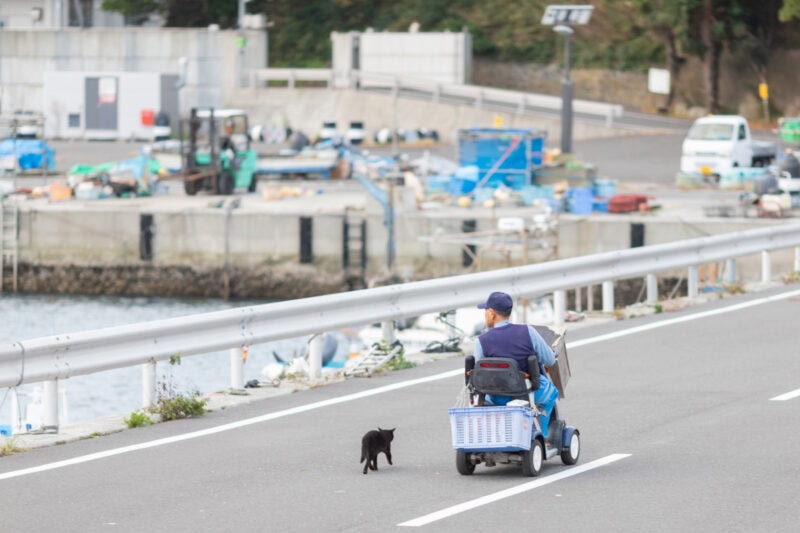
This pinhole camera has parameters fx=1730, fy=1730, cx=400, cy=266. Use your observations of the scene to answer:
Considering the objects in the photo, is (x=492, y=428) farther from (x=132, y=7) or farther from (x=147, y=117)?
(x=132, y=7)

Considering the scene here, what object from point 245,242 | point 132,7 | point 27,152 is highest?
point 132,7

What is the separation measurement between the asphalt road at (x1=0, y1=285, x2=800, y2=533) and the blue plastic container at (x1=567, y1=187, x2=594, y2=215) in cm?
2437

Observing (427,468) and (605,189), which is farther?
(605,189)

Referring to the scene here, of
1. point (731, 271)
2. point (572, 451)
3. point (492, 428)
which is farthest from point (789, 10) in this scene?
point (492, 428)

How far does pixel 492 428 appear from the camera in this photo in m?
10.4

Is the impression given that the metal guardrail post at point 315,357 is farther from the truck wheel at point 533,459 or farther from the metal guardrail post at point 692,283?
the metal guardrail post at point 692,283

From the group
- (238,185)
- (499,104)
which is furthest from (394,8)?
(238,185)

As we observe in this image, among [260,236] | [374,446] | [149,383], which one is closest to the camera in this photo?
[374,446]

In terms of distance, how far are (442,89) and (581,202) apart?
27689 millimetres

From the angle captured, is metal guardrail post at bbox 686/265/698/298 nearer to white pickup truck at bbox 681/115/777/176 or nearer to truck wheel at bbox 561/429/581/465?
truck wheel at bbox 561/429/581/465

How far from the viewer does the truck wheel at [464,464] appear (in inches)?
421

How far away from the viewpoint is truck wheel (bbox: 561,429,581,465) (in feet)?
36.0

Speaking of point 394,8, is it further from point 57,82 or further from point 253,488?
point 253,488

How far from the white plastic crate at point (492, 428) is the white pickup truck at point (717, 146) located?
38.7 meters
